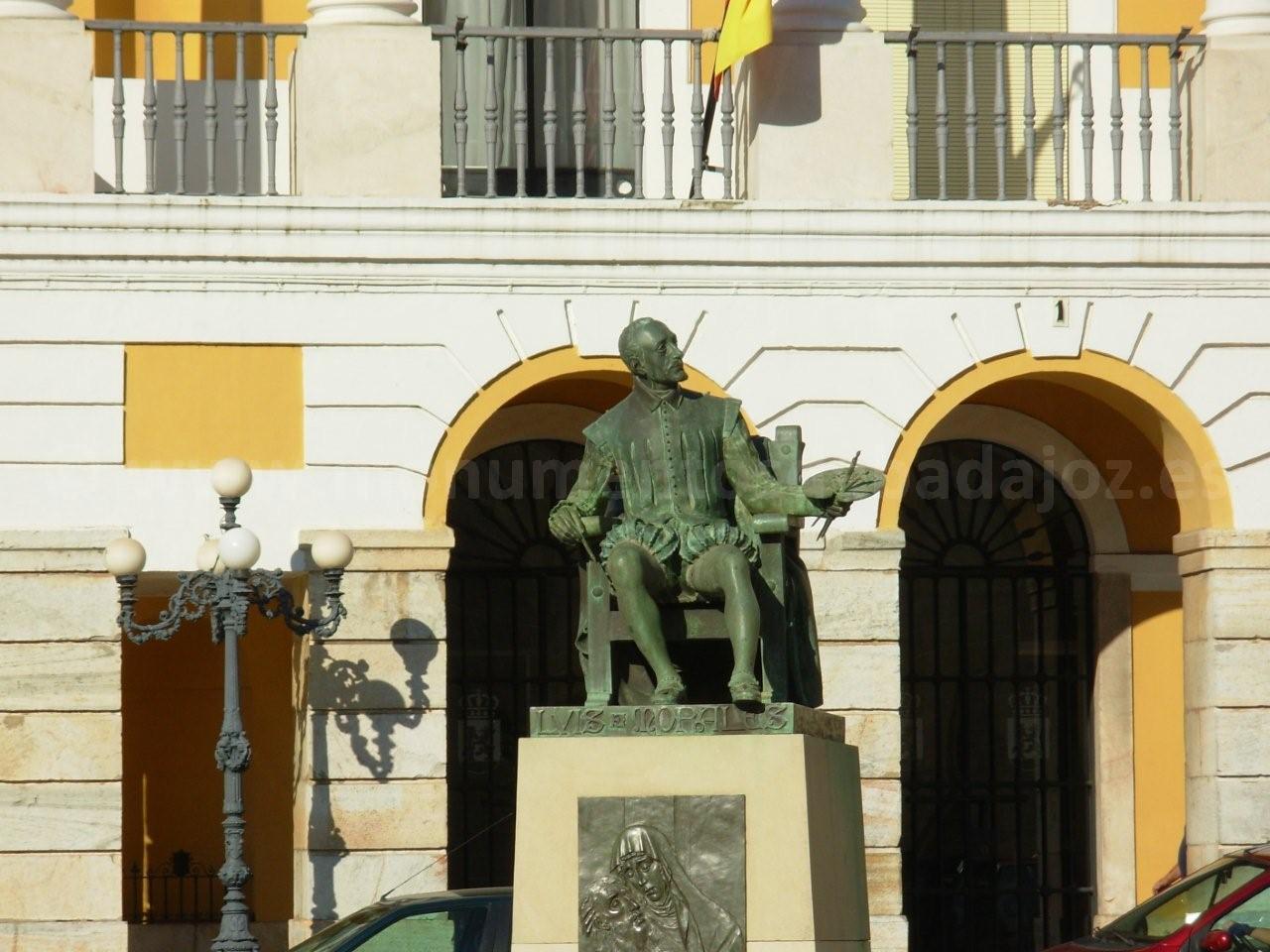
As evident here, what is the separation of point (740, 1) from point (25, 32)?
14.3 feet

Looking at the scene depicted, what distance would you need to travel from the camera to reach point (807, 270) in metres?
17.9

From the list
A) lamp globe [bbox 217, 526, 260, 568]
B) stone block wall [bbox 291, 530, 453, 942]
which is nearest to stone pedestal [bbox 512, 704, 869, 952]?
lamp globe [bbox 217, 526, 260, 568]

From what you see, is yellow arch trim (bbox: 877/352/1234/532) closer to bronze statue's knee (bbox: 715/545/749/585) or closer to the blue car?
the blue car

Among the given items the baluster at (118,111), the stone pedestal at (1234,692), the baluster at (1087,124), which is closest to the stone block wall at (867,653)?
the stone pedestal at (1234,692)

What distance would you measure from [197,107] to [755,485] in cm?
822

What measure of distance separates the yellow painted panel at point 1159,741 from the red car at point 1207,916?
455 cm

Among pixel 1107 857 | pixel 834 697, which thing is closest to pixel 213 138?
pixel 834 697

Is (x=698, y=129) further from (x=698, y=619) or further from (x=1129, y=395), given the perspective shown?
(x=698, y=619)

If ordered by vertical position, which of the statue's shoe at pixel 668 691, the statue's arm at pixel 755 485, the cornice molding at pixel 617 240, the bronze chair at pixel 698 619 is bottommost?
the statue's shoe at pixel 668 691

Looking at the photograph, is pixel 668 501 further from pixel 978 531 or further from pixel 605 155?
pixel 978 531

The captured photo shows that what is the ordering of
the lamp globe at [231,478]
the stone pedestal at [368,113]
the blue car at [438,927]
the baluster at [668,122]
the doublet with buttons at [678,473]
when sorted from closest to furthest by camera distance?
the doublet with buttons at [678,473] → the blue car at [438,927] → the lamp globe at [231,478] → the stone pedestal at [368,113] → the baluster at [668,122]

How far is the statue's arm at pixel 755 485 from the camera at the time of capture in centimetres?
1200

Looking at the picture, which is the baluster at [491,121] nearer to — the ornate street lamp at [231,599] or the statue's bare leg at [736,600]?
the ornate street lamp at [231,599]

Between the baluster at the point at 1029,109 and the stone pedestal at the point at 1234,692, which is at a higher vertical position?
the baluster at the point at 1029,109
